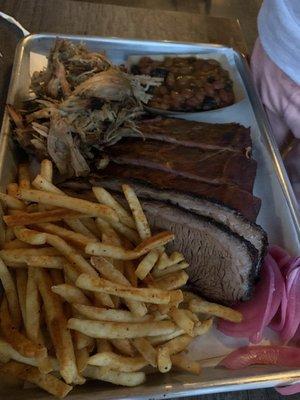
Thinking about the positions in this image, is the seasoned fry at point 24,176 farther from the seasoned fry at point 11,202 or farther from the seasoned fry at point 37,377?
the seasoned fry at point 37,377

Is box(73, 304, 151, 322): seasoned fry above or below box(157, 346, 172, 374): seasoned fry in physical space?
above

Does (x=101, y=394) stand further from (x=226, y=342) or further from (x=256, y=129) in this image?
(x=256, y=129)

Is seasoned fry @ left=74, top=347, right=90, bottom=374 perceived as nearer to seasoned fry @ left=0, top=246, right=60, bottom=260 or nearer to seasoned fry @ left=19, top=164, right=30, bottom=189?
seasoned fry @ left=0, top=246, right=60, bottom=260

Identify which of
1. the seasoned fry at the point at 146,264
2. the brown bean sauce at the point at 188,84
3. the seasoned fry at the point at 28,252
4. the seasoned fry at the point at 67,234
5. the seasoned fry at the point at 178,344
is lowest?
the seasoned fry at the point at 178,344

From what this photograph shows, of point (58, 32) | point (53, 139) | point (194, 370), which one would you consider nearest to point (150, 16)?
point (58, 32)

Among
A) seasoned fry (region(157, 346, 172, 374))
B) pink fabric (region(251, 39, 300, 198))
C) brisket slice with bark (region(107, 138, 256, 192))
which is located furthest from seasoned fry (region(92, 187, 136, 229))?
pink fabric (region(251, 39, 300, 198))

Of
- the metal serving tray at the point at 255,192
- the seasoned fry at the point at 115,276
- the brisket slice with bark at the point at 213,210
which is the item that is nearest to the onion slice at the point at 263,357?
the metal serving tray at the point at 255,192
